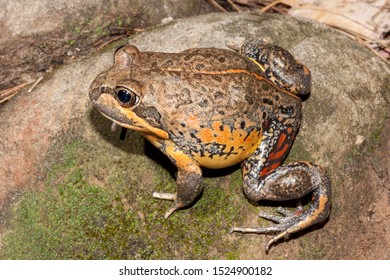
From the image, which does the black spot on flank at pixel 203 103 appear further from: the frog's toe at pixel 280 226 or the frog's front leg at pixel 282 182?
the frog's toe at pixel 280 226

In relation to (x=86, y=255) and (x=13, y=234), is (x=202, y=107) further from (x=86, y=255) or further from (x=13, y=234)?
(x=13, y=234)

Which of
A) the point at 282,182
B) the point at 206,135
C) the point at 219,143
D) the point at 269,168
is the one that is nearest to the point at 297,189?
the point at 282,182

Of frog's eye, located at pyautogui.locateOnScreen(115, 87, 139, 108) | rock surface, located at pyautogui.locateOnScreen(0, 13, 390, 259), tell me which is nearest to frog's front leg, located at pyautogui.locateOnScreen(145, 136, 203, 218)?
frog's eye, located at pyautogui.locateOnScreen(115, 87, 139, 108)

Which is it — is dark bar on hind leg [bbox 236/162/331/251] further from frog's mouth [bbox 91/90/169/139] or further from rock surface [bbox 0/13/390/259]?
frog's mouth [bbox 91/90/169/139]

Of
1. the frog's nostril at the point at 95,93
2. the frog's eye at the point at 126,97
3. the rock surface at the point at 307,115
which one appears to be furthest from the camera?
the rock surface at the point at 307,115

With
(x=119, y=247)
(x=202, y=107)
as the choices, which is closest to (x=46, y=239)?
(x=119, y=247)

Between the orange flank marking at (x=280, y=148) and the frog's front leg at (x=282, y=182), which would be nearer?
the frog's front leg at (x=282, y=182)

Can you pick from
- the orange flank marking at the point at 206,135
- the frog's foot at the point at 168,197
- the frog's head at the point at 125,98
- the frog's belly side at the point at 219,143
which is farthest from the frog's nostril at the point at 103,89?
the frog's foot at the point at 168,197
